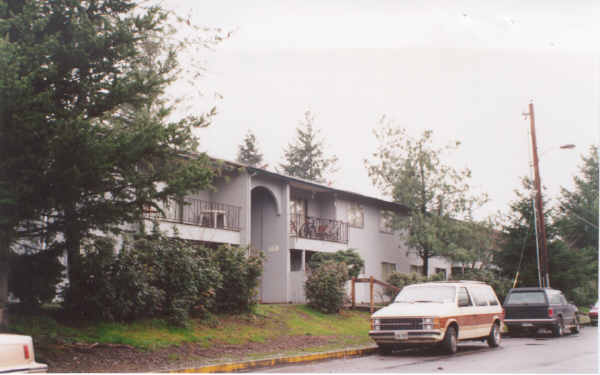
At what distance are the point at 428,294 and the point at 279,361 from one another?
15.6 ft

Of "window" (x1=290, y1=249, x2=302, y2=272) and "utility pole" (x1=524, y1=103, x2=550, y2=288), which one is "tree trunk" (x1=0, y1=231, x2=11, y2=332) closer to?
"window" (x1=290, y1=249, x2=302, y2=272)

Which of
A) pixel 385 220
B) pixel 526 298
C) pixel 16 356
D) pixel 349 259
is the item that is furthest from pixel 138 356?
pixel 385 220

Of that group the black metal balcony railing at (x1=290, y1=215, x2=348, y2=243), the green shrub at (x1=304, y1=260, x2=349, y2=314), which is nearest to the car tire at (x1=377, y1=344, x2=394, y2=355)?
the green shrub at (x1=304, y1=260, x2=349, y2=314)

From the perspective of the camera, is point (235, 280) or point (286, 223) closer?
point (235, 280)

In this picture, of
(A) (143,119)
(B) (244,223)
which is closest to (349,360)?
(A) (143,119)

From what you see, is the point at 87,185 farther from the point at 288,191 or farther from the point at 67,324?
the point at 288,191

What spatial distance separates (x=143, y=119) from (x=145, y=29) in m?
1.91

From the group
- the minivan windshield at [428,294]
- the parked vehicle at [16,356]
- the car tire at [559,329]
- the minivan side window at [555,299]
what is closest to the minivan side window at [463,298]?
the minivan windshield at [428,294]

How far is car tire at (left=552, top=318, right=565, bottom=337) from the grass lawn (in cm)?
666

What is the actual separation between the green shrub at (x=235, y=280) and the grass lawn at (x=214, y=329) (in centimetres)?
39

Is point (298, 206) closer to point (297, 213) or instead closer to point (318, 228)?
point (297, 213)

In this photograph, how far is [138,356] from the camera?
12945mm

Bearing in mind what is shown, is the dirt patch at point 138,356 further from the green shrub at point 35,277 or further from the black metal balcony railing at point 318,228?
the black metal balcony railing at point 318,228

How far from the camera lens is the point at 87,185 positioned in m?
11.4
